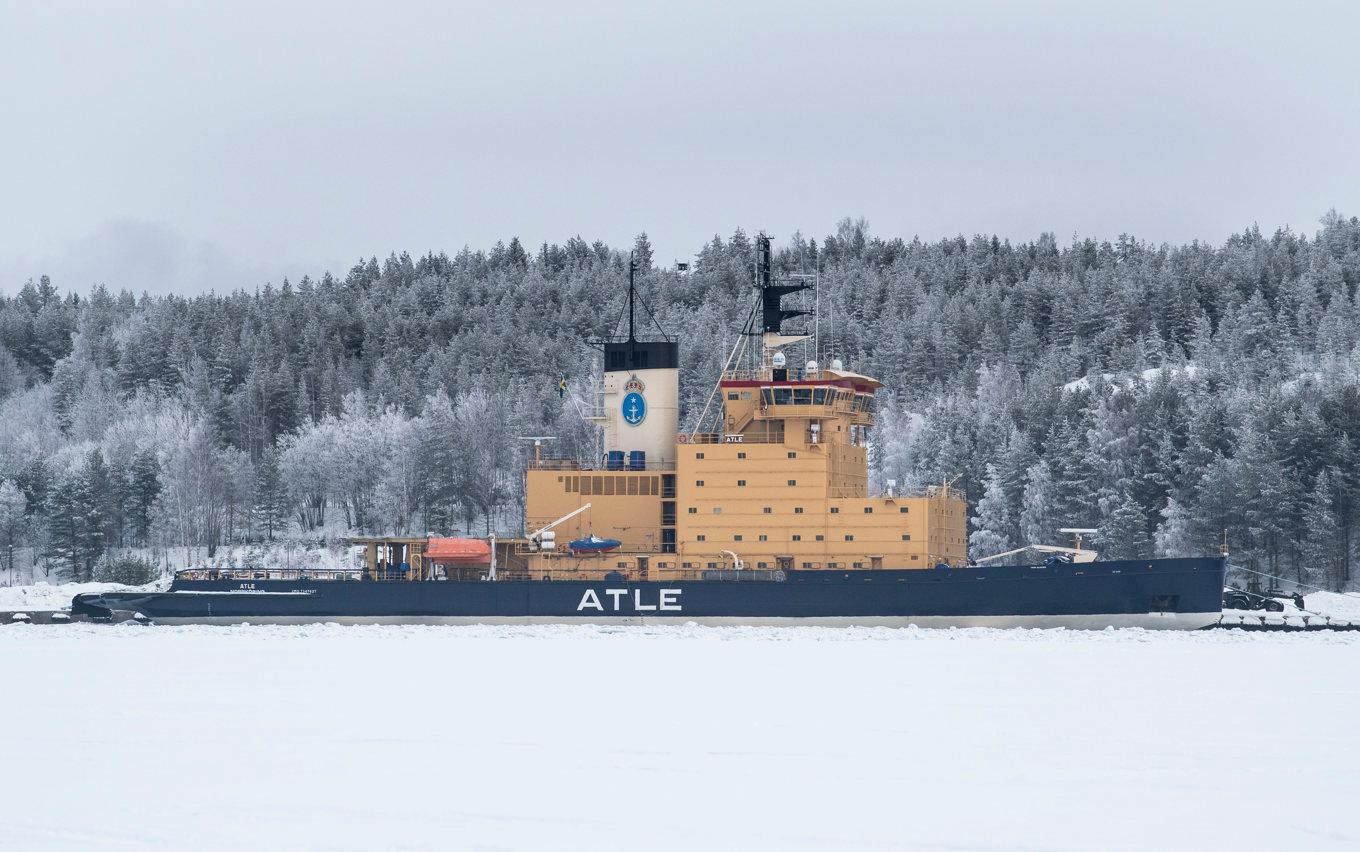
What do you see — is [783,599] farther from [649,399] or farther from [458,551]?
[458,551]

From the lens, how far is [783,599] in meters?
37.5

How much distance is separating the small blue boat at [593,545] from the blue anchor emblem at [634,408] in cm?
348

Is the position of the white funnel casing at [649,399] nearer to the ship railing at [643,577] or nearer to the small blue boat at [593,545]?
the small blue boat at [593,545]

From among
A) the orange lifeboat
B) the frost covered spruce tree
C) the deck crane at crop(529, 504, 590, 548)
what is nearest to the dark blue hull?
the orange lifeboat

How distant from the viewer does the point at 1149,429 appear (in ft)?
198

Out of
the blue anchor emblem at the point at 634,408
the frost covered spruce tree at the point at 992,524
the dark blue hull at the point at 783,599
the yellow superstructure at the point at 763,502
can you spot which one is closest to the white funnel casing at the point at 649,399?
the blue anchor emblem at the point at 634,408

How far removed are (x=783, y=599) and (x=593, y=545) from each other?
500 cm

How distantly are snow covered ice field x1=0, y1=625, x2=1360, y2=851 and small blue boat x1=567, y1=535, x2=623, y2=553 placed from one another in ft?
30.1

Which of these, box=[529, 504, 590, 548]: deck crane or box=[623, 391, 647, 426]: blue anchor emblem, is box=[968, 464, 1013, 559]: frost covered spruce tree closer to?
box=[623, 391, 647, 426]: blue anchor emblem

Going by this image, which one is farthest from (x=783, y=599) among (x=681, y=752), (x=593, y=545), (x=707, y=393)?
(x=707, y=393)

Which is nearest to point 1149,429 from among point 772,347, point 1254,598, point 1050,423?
point 1050,423

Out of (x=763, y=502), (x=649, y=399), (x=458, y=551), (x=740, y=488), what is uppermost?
(x=649, y=399)

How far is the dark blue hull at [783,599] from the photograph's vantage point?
119 ft

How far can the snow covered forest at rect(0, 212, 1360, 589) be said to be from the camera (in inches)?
2276
